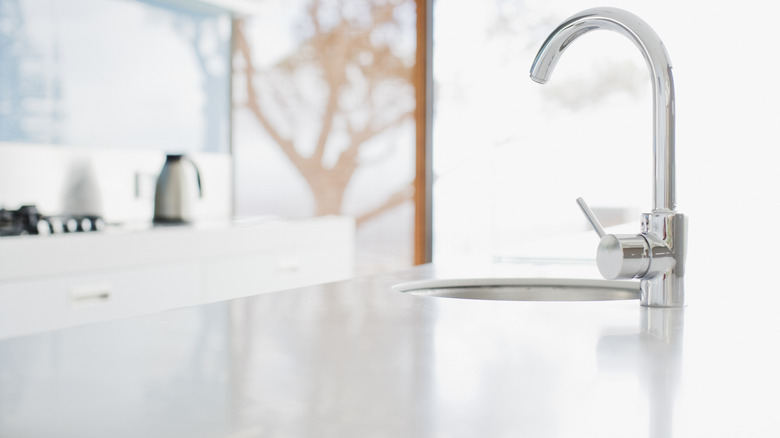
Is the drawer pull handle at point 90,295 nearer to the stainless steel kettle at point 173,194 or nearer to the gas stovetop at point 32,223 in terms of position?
the gas stovetop at point 32,223

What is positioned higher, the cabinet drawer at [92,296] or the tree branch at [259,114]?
the tree branch at [259,114]

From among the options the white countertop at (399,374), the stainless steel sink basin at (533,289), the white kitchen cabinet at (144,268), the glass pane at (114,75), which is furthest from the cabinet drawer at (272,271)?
the white countertop at (399,374)

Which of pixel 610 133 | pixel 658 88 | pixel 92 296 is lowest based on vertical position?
pixel 92 296

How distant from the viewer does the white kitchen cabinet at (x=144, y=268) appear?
2070 millimetres

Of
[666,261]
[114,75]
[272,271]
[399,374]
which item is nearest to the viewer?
[399,374]

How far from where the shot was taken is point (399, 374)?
1.80 feet

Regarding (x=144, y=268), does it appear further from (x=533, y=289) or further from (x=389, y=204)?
(x=389, y=204)

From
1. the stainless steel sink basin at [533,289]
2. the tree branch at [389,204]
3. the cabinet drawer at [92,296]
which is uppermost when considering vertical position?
the tree branch at [389,204]

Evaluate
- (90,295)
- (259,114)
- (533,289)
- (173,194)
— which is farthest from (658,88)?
(259,114)

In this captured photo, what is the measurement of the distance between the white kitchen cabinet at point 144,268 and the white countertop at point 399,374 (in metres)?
1.41

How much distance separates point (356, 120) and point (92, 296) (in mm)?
2833

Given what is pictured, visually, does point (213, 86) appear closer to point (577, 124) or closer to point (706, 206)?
point (577, 124)

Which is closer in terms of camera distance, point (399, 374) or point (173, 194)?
point (399, 374)

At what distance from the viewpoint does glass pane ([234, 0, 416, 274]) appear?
4.73 m
